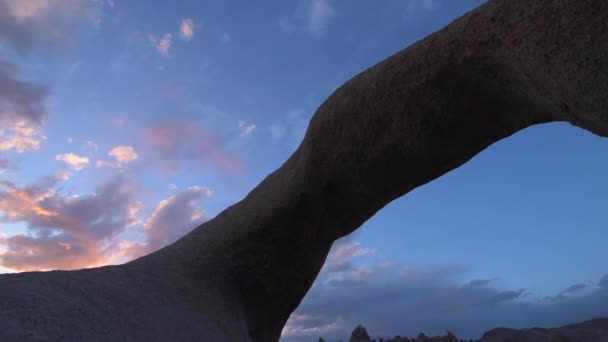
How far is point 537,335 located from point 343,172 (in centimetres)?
823

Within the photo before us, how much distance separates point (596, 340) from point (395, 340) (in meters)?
5.45

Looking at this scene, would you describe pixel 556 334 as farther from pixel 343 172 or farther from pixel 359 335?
pixel 343 172

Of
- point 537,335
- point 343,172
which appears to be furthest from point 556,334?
point 343,172

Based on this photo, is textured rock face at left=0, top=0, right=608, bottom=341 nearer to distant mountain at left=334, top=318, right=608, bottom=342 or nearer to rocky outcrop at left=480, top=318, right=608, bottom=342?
distant mountain at left=334, top=318, right=608, bottom=342

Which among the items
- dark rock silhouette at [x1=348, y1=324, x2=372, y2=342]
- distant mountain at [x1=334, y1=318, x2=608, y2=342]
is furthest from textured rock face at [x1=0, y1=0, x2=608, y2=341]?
distant mountain at [x1=334, y1=318, x2=608, y2=342]

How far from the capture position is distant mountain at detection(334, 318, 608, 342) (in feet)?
34.3

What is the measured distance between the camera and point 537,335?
10906 millimetres

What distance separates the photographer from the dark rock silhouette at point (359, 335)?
36.6ft

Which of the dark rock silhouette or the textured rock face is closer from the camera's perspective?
the textured rock face

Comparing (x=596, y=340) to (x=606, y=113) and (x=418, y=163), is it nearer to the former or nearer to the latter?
(x=418, y=163)

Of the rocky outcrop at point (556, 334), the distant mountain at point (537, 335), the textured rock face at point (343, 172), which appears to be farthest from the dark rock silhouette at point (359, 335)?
the textured rock face at point (343, 172)

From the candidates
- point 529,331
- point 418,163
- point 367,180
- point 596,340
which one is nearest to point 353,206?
point 367,180

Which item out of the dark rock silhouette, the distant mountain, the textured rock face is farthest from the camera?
the dark rock silhouette

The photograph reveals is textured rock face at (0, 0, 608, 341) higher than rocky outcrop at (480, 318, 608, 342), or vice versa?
textured rock face at (0, 0, 608, 341)
